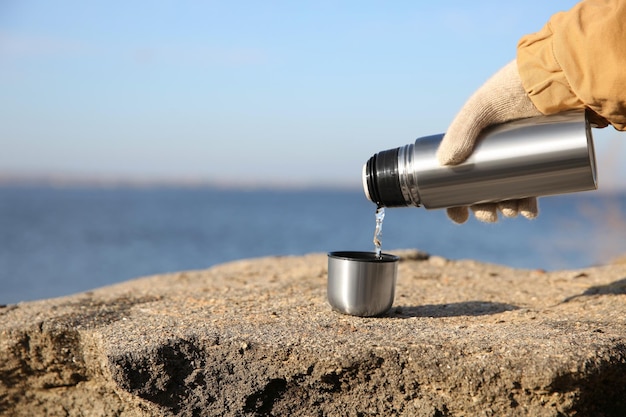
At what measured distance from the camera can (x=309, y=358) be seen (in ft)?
8.27

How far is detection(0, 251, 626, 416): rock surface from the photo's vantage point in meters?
2.39

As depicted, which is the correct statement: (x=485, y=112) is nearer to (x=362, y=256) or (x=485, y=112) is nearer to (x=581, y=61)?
(x=581, y=61)

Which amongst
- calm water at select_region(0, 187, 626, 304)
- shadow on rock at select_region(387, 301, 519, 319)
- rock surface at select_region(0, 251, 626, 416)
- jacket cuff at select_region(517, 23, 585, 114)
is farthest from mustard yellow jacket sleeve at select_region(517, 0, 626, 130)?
calm water at select_region(0, 187, 626, 304)

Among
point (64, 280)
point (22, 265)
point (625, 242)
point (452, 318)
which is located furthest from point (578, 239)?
point (452, 318)

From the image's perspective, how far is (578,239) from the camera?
20375 mm

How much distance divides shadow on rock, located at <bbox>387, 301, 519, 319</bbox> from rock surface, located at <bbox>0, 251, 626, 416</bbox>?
1 cm

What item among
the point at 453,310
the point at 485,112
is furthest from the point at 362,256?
the point at 485,112

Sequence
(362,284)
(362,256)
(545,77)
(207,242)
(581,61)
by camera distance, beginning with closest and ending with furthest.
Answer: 1. (581,61)
2. (545,77)
3. (362,284)
4. (362,256)
5. (207,242)

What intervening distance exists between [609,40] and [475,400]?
150 centimetres

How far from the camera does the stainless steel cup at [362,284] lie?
294 centimetres

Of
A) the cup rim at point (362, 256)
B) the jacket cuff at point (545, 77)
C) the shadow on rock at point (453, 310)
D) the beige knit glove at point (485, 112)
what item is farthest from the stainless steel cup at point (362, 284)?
the jacket cuff at point (545, 77)

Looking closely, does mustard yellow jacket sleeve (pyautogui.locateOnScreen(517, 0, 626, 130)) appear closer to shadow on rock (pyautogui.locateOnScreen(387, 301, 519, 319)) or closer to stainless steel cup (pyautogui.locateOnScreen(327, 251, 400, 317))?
stainless steel cup (pyautogui.locateOnScreen(327, 251, 400, 317))

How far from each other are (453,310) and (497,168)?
0.96 m

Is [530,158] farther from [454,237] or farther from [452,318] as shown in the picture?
[454,237]
